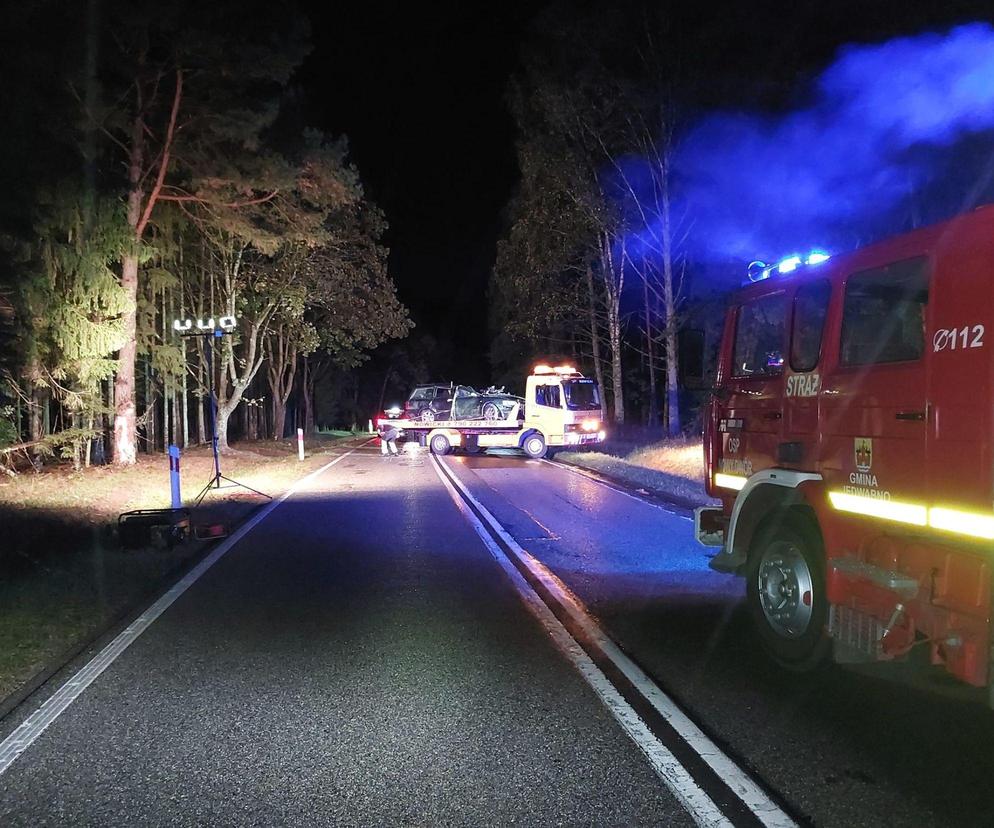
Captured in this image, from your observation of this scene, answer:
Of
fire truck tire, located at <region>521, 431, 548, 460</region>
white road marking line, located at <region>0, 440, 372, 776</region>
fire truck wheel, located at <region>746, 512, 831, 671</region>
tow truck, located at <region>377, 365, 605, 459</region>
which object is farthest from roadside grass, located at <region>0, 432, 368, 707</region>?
fire truck tire, located at <region>521, 431, 548, 460</region>

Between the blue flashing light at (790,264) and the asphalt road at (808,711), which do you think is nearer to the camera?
the asphalt road at (808,711)

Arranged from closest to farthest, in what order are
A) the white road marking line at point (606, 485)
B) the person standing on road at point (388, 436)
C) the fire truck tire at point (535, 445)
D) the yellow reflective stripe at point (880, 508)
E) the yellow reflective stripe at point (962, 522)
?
1. the yellow reflective stripe at point (962, 522)
2. the yellow reflective stripe at point (880, 508)
3. the white road marking line at point (606, 485)
4. the fire truck tire at point (535, 445)
5. the person standing on road at point (388, 436)

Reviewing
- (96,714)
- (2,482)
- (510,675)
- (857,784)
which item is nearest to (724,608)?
(510,675)

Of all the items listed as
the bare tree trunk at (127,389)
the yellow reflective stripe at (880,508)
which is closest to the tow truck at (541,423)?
the bare tree trunk at (127,389)

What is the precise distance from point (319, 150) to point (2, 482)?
1116cm

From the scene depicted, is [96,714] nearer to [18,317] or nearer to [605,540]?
[605,540]

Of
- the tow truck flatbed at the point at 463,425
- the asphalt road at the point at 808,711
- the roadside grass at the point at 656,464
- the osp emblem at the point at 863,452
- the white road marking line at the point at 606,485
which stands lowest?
the asphalt road at the point at 808,711

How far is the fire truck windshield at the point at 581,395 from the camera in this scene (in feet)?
85.3

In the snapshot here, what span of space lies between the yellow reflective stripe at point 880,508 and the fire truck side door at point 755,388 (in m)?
0.87

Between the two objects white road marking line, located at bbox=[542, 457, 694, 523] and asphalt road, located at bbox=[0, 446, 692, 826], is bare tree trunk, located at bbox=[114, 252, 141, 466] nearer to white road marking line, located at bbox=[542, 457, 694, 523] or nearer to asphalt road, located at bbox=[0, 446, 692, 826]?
white road marking line, located at bbox=[542, 457, 694, 523]

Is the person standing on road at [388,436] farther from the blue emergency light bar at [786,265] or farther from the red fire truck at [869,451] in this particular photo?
the blue emergency light bar at [786,265]

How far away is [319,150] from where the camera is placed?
Result: 21406mm

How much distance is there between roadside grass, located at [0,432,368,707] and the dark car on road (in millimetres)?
8692

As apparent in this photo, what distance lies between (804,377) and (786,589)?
1444mm
